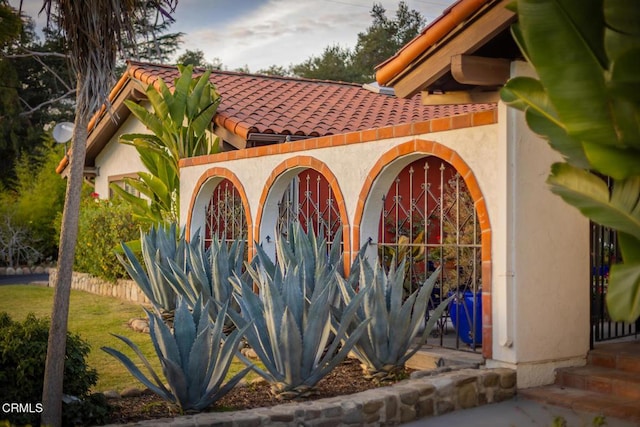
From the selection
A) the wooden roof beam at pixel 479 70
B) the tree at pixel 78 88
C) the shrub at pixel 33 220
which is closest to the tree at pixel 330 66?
the shrub at pixel 33 220

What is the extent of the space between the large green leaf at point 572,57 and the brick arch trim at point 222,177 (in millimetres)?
7076

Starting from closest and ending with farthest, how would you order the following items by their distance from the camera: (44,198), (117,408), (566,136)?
1. (566,136)
2. (117,408)
3. (44,198)

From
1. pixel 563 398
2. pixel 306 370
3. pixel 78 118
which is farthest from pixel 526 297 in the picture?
pixel 78 118

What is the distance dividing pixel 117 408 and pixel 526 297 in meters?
3.77

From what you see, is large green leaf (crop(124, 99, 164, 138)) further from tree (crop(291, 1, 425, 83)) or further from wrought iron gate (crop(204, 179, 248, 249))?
tree (crop(291, 1, 425, 83))

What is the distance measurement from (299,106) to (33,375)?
11.2m

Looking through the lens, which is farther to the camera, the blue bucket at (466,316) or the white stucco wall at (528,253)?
the blue bucket at (466,316)

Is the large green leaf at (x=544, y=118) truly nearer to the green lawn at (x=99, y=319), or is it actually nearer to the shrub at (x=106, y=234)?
the green lawn at (x=99, y=319)

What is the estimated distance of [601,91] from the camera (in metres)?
4.18

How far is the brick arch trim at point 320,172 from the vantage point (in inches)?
349

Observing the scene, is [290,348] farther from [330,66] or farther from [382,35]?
[330,66]

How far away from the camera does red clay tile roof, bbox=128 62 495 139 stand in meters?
14.2

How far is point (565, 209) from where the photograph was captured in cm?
714

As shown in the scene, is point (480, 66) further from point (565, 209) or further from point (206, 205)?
point (206, 205)
